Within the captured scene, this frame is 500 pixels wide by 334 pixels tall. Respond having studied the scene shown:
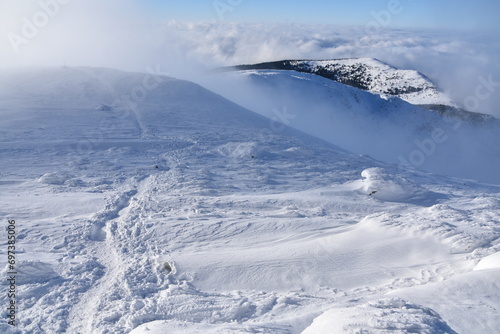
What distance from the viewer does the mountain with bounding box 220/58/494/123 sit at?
72.6 metres

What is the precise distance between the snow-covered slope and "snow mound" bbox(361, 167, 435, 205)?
14.2 meters

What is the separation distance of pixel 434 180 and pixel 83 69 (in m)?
19.3

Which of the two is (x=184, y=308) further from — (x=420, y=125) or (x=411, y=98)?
(x=411, y=98)

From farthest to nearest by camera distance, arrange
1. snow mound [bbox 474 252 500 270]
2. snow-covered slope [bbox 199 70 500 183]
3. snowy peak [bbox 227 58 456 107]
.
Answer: snowy peak [bbox 227 58 456 107] < snow-covered slope [bbox 199 70 500 183] < snow mound [bbox 474 252 500 270]

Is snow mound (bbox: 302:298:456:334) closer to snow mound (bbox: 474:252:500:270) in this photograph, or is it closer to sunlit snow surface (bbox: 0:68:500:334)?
sunlit snow surface (bbox: 0:68:500:334)

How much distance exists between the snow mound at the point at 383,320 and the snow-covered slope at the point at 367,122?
20.7m

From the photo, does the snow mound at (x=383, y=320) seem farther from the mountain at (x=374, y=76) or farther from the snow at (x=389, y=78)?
the snow at (x=389, y=78)

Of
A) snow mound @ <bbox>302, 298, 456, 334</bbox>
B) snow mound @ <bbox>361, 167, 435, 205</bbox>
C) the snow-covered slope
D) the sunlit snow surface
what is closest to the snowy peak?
the snow-covered slope

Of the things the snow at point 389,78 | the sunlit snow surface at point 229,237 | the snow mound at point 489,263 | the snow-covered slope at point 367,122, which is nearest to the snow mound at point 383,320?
the sunlit snow surface at point 229,237

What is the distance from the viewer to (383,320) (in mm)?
3451

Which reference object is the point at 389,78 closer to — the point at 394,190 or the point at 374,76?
the point at 374,76

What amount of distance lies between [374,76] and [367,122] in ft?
196

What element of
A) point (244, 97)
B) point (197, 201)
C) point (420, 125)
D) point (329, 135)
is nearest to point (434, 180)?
point (197, 201)

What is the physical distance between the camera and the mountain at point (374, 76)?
2857 inches
